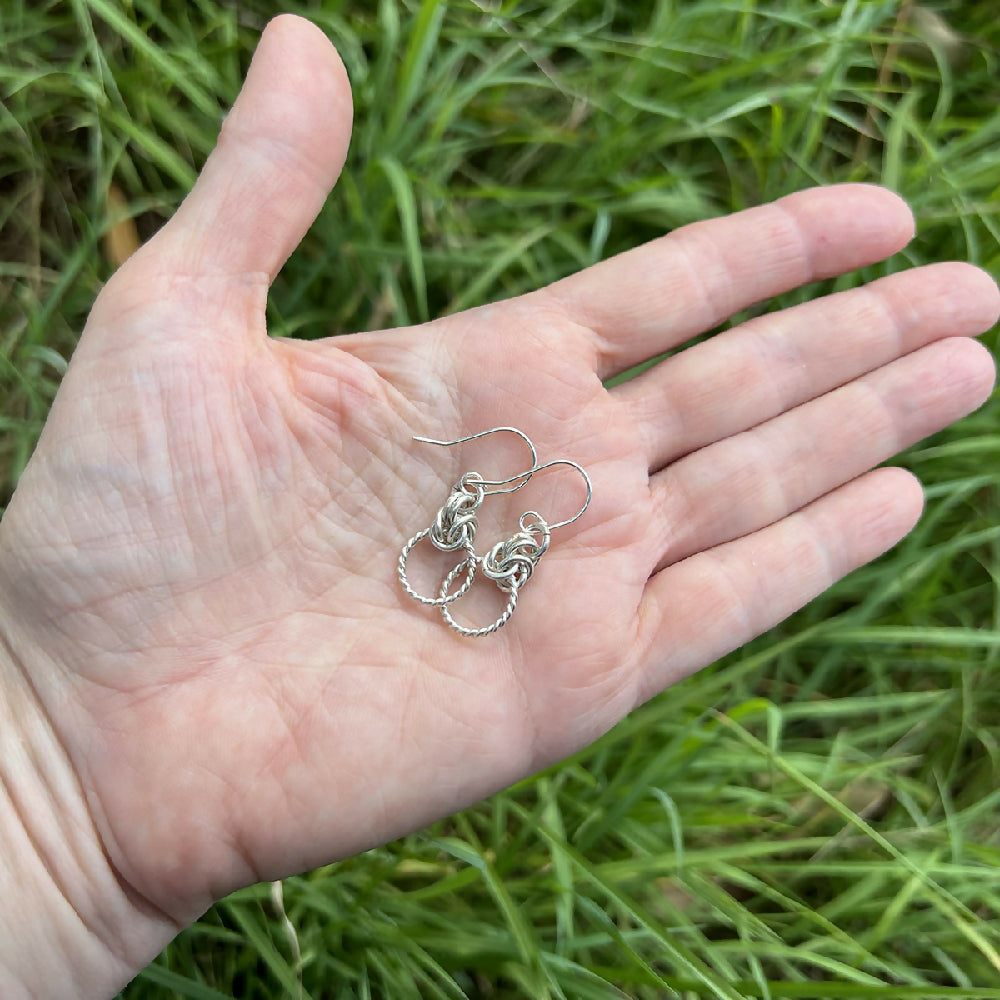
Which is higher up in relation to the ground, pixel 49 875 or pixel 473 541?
pixel 473 541

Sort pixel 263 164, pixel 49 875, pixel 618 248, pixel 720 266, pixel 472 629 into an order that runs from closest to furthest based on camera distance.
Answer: pixel 49 875 < pixel 263 164 < pixel 472 629 < pixel 720 266 < pixel 618 248

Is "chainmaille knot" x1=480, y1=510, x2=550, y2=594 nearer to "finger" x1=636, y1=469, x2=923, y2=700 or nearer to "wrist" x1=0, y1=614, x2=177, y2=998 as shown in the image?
"finger" x1=636, y1=469, x2=923, y2=700

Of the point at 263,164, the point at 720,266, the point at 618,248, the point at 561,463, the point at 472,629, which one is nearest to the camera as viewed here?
the point at 263,164

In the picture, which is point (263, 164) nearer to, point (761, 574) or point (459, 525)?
point (459, 525)

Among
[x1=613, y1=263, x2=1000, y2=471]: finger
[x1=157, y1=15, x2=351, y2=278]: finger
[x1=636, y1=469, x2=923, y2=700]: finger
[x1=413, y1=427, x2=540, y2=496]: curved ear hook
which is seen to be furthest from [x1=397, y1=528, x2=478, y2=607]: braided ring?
[x1=157, y1=15, x2=351, y2=278]: finger

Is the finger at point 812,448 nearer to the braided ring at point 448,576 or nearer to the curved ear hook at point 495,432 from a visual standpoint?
the curved ear hook at point 495,432

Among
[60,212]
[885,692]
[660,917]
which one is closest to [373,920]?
[660,917]

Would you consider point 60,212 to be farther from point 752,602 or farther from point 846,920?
point 846,920

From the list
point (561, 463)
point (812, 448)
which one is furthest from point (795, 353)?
point (561, 463)
